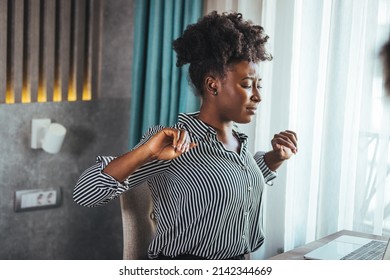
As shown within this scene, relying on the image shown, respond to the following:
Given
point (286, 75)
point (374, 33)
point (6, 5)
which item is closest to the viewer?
point (374, 33)

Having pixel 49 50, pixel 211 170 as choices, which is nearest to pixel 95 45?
pixel 49 50

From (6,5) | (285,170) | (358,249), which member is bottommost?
(358,249)

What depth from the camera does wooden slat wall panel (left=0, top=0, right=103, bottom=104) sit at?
266 cm

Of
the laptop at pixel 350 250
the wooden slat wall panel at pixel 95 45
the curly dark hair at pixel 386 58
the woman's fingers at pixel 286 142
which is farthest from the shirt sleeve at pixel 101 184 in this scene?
the wooden slat wall panel at pixel 95 45

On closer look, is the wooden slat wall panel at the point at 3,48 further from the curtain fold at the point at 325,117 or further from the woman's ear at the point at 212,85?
the woman's ear at the point at 212,85

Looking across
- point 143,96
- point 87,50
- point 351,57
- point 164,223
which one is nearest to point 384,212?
point 351,57

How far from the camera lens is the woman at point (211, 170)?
67.7 inches

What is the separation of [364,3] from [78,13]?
1227 mm

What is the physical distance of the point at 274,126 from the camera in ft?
8.15

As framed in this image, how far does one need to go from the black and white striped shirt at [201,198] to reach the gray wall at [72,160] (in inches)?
43.3

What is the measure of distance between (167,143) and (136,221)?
0.41 meters

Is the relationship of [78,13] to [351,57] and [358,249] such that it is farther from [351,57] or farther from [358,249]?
[358,249]

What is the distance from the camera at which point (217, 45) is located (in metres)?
1.78

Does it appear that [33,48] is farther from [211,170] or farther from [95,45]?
[211,170]
